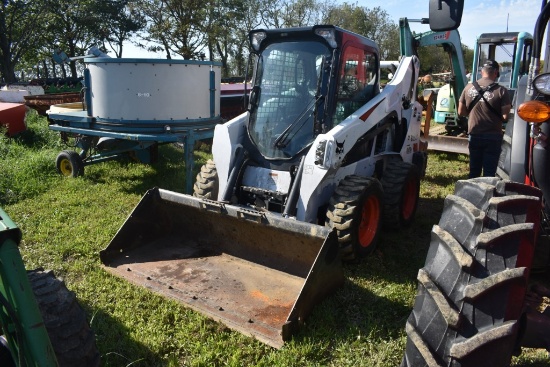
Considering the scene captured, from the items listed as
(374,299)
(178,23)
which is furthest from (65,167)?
(178,23)

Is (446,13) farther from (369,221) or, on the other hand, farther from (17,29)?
(17,29)

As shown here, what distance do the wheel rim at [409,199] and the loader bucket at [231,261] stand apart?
215 centimetres

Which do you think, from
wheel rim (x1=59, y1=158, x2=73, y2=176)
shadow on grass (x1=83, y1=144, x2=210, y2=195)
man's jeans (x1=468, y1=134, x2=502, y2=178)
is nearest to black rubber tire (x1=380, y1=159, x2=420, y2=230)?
man's jeans (x1=468, y1=134, x2=502, y2=178)

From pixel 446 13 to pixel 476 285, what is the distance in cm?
200

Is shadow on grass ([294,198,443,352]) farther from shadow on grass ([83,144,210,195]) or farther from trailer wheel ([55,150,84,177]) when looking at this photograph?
trailer wheel ([55,150,84,177])

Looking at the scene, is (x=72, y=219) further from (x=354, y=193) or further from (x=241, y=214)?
(x=354, y=193)

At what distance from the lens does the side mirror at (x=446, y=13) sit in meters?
2.96

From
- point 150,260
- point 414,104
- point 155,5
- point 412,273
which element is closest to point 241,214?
point 150,260

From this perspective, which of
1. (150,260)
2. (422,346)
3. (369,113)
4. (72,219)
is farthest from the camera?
(72,219)

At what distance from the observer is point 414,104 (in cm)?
614

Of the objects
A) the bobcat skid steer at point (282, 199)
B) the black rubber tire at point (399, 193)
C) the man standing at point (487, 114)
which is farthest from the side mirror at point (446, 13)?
the man standing at point (487, 114)

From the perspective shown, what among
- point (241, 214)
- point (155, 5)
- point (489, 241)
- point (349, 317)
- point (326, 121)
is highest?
point (155, 5)

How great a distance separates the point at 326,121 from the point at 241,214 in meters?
1.34

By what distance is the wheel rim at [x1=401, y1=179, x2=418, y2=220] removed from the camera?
556 centimetres
